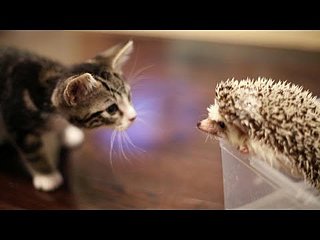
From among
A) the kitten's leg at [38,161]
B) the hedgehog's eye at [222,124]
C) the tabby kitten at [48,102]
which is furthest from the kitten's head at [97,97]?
the hedgehog's eye at [222,124]

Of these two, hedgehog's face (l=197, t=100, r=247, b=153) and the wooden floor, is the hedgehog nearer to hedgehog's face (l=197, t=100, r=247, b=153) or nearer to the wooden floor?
hedgehog's face (l=197, t=100, r=247, b=153)

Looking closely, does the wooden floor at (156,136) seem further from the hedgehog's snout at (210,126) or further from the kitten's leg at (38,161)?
the hedgehog's snout at (210,126)

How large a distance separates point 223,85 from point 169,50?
475 millimetres

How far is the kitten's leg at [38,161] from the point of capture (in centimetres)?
113

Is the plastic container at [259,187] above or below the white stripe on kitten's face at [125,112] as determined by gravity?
below

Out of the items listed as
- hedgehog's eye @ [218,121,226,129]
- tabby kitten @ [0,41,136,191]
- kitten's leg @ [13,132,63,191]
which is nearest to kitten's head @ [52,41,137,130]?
tabby kitten @ [0,41,136,191]

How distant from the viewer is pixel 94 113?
43.4 inches

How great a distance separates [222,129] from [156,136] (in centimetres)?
29

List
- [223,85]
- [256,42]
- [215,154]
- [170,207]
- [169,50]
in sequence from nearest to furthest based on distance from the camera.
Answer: [223,85], [170,207], [215,154], [256,42], [169,50]

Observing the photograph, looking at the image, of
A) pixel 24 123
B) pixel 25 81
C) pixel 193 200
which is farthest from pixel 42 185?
pixel 193 200

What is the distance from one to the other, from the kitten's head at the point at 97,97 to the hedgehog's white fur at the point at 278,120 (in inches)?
10.3

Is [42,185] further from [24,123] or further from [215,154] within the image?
[215,154]

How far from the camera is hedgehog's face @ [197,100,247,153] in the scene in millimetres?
1007

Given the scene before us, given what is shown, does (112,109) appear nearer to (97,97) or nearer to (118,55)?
(97,97)
